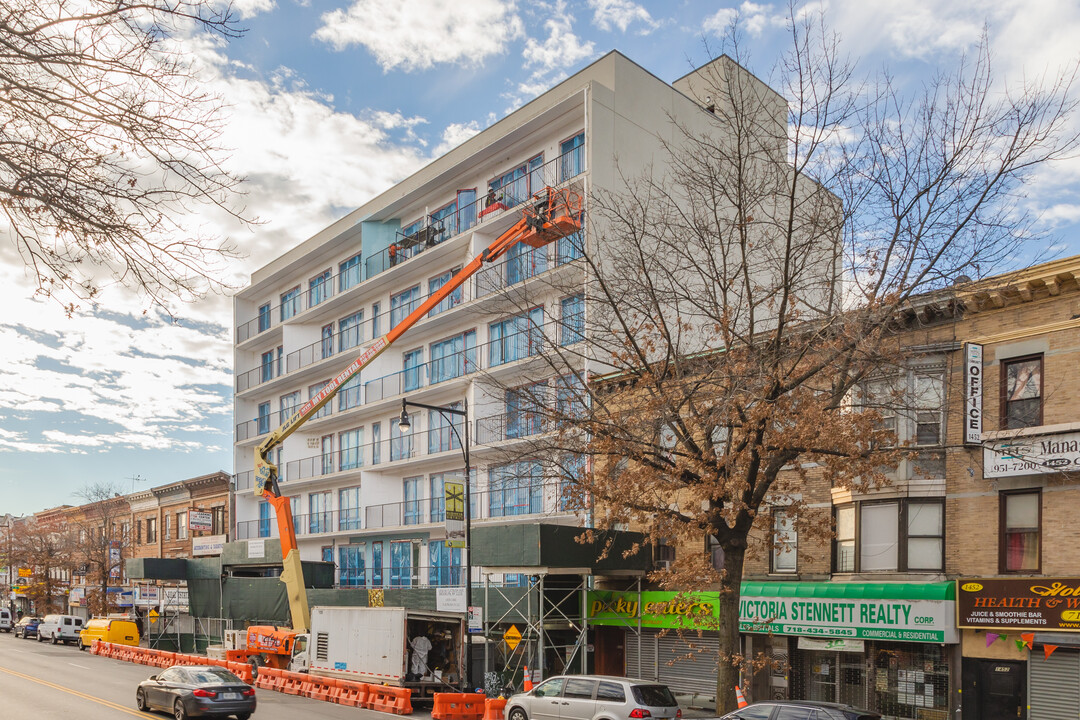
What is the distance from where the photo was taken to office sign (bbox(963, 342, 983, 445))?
68.3 feet

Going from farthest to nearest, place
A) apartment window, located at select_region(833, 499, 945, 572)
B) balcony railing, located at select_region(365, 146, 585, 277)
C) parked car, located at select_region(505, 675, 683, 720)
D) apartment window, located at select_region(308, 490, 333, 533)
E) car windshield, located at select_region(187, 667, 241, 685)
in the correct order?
apartment window, located at select_region(308, 490, 333, 533), balcony railing, located at select_region(365, 146, 585, 277), apartment window, located at select_region(833, 499, 945, 572), car windshield, located at select_region(187, 667, 241, 685), parked car, located at select_region(505, 675, 683, 720)

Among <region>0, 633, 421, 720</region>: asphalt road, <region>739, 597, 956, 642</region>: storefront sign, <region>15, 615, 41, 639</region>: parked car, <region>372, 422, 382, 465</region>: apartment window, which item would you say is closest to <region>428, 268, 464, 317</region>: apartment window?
<region>372, 422, 382, 465</region>: apartment window

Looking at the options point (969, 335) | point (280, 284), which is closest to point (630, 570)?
point (969, 335)

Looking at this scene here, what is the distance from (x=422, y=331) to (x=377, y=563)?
1095cm

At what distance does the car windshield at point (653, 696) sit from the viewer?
62.5 feet

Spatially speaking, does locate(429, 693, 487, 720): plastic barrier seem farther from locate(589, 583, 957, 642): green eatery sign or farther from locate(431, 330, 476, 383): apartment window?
locate(431, 330, 476, 383): apartment window

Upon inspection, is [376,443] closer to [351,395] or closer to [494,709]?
[351,395]

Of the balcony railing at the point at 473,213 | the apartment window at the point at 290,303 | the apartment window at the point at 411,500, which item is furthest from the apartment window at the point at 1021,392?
the apartment window at the point at 290,303

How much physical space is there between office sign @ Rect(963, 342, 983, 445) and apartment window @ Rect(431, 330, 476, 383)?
68.1 feet

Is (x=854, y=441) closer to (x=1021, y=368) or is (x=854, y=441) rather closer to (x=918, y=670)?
(x=1021, y=368)

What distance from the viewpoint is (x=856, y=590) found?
22797 millimetres

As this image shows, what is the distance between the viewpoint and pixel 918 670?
2217cm

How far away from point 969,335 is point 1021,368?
137 centimetres

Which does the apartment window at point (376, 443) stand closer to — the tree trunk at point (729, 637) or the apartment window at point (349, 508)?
the apartment window at point (349, 508)
